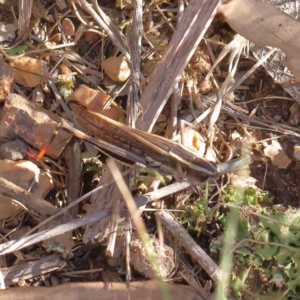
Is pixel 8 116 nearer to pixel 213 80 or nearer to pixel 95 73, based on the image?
pixel 95 73

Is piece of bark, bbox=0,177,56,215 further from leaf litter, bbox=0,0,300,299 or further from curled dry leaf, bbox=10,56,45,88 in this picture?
curled dry leaf, bbox=10,56,45,88

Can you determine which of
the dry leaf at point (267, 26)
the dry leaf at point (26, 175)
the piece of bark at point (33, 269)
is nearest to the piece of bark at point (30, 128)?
the dry leaf at point (26, 175)

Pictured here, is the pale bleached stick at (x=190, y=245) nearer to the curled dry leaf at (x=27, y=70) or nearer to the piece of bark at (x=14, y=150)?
the piece of bark at (x=14, y=150)

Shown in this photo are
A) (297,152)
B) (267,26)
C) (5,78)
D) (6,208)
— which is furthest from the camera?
(297,152)

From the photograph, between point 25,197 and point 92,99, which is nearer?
point 25,197

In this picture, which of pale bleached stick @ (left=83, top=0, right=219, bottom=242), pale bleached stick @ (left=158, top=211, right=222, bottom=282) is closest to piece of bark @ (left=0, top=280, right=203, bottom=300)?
pale bleached stick @ (left=158, top=211, right=222, bottom=282)

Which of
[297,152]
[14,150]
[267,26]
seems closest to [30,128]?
[14,150]

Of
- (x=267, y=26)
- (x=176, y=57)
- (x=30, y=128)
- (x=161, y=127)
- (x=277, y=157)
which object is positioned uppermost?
(x=267, y=26)

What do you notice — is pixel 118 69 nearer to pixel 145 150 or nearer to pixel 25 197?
pixel 145 150
